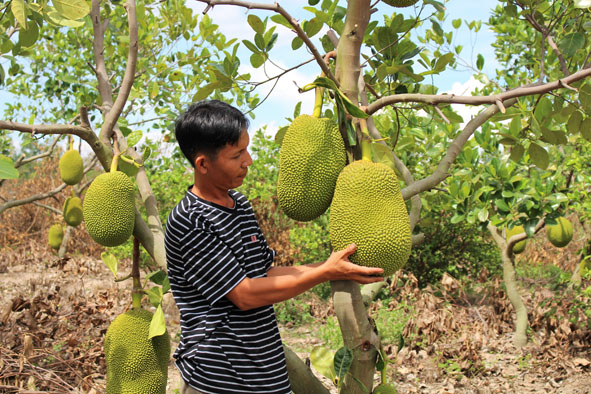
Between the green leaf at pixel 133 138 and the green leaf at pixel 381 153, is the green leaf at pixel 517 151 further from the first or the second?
the green leaf at pixel 133 138

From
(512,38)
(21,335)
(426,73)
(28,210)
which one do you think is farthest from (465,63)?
(28,210)

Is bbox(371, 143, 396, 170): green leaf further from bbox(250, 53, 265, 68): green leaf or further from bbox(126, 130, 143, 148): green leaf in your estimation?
bbox(126, 130, 143, 148): green leaf

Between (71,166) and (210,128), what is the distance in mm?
1022

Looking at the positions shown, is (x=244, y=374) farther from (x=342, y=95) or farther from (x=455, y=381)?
(x=455, y=381)

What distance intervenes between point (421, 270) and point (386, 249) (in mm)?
4376

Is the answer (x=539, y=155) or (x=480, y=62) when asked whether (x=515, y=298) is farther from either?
(x=539, y=155)

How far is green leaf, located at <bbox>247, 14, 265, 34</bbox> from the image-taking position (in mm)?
1436

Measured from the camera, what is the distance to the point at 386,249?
111cm

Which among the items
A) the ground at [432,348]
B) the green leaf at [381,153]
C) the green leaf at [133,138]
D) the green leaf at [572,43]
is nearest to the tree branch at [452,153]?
the green leaf at [381,153]

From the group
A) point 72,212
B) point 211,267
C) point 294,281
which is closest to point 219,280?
point 211,267

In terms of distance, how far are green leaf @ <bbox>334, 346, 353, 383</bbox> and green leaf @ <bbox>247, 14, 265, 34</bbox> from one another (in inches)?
33.7

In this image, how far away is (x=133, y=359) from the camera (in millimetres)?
1755

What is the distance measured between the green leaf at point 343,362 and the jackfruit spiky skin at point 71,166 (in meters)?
1.35

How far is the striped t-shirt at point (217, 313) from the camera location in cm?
131
